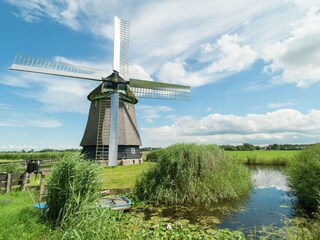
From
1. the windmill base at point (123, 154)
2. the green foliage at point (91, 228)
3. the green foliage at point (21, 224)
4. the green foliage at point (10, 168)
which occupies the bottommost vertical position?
the green foliage at point (21, 224)

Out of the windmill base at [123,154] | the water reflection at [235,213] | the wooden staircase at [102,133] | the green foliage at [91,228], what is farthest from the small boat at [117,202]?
the windmill base at [123,154]

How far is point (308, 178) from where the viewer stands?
325 inches

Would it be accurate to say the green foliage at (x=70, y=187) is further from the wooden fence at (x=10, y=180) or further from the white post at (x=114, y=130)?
the white post at (x=114, y=130)

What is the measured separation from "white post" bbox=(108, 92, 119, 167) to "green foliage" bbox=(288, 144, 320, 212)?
44.7 feet

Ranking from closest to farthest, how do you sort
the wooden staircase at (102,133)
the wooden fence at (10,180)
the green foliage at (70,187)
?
the green foliage at (70,187) → the wooden fence at (10,180) → the wooden staircase at (102,133)

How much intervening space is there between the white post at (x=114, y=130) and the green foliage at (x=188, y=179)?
9196 mm

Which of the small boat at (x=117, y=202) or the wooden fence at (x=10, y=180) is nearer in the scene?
the small boat at (x=117, y=202)

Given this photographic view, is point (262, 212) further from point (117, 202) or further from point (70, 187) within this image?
point (70, 187)

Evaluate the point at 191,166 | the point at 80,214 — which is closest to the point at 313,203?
the point at 191,166

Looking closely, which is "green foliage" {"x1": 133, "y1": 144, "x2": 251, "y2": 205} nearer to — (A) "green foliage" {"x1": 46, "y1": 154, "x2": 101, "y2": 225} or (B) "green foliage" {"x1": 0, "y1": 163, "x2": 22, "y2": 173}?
(A) "green foliage" {"x1": 46, "y1": 154, "x2": 101, "y2": 225}

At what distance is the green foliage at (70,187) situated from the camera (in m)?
5.23

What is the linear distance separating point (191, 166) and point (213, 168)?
123 cm

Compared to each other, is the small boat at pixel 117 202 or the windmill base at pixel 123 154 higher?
the windmill base at pixel 123 154

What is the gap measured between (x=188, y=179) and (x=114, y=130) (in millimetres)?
11393
